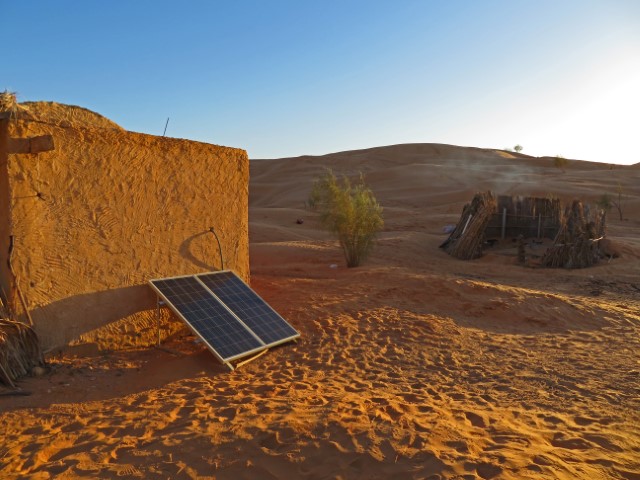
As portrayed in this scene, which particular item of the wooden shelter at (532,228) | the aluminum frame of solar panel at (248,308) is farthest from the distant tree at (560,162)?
the aluminum frame of solar panel at (248,308)

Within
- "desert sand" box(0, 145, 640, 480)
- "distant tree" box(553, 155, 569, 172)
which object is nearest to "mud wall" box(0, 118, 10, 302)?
"desert sand" box(0, 145, 640, 480)

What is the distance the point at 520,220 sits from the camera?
52.9 feet

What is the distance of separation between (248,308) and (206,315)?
682 mm

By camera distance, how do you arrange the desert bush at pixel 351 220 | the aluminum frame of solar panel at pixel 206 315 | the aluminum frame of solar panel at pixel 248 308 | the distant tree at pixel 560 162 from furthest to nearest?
the distant tree at pixel 560 162 → the desert bush at pixel 351 220 → the aluminum frame of solar panel at pixel 248 308 → the aluminum frame of solar panel at pixel 206 315

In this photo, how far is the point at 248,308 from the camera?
6.19m

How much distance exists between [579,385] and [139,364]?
4458 millimetres

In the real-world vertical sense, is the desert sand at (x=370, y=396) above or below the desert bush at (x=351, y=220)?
below

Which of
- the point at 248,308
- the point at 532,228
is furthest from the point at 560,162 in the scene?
the point at 248,308

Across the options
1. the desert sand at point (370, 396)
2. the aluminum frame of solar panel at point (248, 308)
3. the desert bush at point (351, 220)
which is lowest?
the desert sand at point (370, 396)

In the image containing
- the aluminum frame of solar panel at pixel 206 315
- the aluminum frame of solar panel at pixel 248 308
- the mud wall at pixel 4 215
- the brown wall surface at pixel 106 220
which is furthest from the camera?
the aluminum frame of solar panel at pixel 248 308

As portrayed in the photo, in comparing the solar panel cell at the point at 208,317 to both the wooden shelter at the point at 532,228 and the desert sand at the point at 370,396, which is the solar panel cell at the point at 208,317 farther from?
the wooden shelter at the point at 532,228

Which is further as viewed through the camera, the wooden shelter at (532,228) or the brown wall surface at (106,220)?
the wooden shelter at (532,228)

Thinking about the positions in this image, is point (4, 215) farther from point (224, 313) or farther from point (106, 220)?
point (224, 313)

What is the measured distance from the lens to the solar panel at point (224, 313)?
17.6ft
